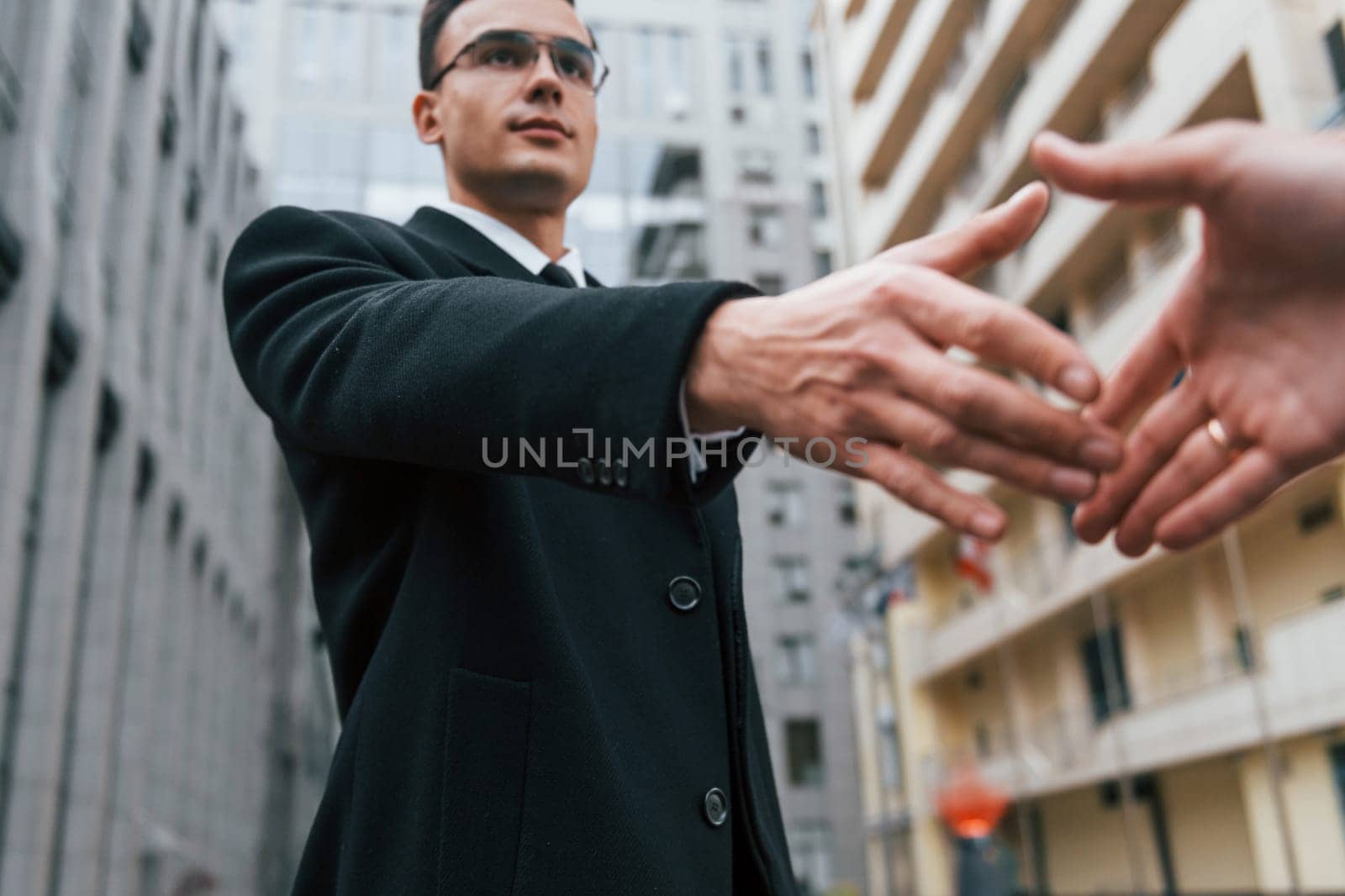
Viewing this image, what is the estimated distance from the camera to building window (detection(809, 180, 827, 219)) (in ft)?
144

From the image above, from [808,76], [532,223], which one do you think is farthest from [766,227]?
[532,223]

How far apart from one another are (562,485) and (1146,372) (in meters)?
0.68

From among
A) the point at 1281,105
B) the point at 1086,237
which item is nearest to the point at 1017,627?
the point at 1086,237

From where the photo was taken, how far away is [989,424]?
2.84 ft

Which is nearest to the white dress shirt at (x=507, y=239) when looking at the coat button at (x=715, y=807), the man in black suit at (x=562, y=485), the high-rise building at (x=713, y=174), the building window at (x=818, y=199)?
the man in black suit at (x=562, y=485)

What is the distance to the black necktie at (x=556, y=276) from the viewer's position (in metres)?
1.72

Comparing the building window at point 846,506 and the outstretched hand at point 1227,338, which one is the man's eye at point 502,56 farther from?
the building window at point 846,506

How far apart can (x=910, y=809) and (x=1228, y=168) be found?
28.1 meters

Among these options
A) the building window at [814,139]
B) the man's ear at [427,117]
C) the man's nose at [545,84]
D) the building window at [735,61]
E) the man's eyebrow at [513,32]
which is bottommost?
the man's nose at [545,84]

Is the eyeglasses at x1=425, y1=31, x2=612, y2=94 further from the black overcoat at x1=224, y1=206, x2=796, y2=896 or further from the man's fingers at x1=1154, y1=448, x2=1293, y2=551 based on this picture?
the man's fingers at x1=1154, y1=448, x2=1293, y2=551

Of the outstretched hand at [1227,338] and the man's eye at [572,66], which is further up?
the man's eye at [572,66]

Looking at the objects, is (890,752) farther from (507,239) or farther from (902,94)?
(507,239)

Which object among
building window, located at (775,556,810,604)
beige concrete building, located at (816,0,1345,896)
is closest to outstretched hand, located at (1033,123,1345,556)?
beige concrete building, located at (816,0,1345,896)

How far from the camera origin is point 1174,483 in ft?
3.75
